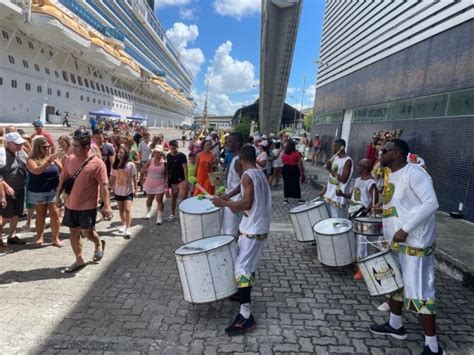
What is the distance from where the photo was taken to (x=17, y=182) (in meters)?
5.60

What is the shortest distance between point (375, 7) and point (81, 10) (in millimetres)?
43127

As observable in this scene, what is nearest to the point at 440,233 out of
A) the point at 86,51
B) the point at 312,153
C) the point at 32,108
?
the point at 312,153

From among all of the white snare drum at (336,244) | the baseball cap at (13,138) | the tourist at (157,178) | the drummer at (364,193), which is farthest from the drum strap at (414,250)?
the baseball cap at (13,138)

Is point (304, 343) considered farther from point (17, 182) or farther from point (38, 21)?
point (38, 21)

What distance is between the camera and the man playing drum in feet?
10.0

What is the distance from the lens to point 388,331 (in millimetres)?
3467

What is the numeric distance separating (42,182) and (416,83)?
10182 millimetres

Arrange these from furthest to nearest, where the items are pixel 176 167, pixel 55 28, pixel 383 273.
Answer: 1. pixel 55 28
2. pixel 176 167
3. pixel 383 273

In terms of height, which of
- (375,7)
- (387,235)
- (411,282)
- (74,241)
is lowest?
(74,241)

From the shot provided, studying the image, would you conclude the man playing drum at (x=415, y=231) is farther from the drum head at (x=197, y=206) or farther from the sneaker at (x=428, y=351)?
the drum head at (x=197, y=206)

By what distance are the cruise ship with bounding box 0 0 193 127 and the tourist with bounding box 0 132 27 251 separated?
1101 inches

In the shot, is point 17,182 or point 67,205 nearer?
point 67,205

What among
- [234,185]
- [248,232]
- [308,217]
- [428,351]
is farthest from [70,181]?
[428,351]

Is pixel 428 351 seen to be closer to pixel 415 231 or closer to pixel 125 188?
pixel 415 231
